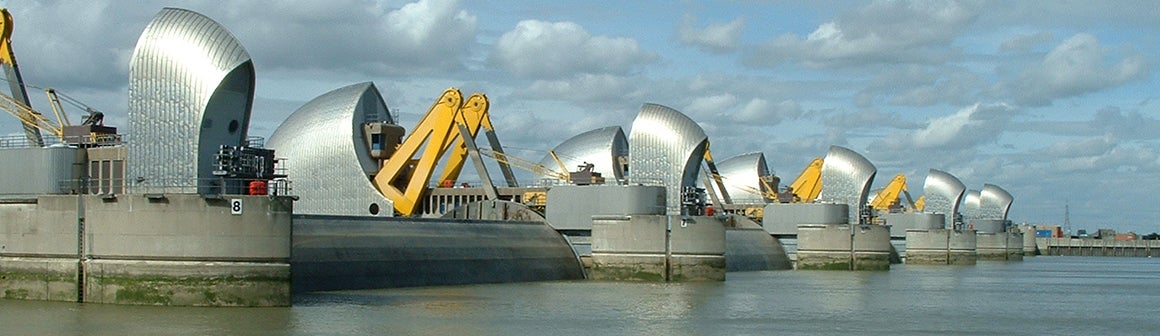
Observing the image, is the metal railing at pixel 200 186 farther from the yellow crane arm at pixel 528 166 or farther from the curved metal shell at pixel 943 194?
the curved metal shell at pixel 943 194

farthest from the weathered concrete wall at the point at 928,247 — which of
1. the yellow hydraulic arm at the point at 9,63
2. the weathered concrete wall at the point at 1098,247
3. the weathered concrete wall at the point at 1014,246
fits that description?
the yellow hydraulic arm at the point at 9,63

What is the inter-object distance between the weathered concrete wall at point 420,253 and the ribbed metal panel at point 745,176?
46.3m

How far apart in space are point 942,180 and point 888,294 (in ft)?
263

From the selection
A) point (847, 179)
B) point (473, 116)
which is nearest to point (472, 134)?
point (473, 116)

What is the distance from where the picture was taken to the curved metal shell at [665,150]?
225 feet

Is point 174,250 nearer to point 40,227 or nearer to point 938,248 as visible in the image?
point 40,227

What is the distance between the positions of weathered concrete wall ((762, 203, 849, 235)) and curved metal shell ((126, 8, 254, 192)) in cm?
5072

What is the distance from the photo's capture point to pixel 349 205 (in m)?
72.2

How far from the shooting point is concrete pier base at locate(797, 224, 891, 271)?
8312cm

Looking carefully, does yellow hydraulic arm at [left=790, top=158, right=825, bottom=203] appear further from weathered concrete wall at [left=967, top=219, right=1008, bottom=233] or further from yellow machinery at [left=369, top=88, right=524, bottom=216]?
yellow machinery at [left=369, top=88, right=524, bottom=216]

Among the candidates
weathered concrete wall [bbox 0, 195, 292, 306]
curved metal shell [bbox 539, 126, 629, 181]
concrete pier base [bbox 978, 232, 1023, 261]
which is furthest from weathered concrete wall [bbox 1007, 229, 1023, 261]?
weathered concrete wall [bbox 0, 195, 292, 306]

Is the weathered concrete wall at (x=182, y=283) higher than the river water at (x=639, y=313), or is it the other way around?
the weathered concrete wall at (x=182, y=283)

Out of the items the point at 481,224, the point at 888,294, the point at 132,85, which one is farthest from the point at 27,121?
the point at 888,294

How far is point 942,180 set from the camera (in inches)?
5192
